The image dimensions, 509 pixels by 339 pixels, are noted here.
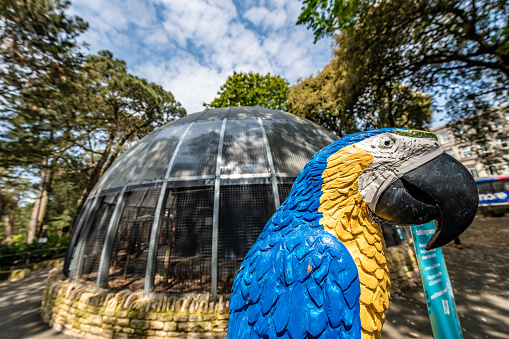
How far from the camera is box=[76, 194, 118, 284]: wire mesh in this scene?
14.7ft

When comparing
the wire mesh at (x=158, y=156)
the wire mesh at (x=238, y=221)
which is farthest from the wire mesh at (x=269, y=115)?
the wire mesh at (x=238, y=221)

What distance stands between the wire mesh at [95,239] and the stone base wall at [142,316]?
0.51m

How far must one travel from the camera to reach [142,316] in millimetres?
3543

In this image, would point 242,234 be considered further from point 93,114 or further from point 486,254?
point 93,114

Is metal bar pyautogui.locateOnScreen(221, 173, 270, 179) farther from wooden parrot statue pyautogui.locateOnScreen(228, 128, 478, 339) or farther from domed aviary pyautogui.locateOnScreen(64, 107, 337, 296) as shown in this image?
wooden parrot statue pyautogui.locateOnScreen(228, 128, 478, 339)

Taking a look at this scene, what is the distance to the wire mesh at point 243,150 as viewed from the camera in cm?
449

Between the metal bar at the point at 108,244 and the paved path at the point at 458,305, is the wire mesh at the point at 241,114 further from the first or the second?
the paved path at the point at 458,305

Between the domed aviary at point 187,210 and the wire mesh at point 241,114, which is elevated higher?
the wire mesh at point 241,114

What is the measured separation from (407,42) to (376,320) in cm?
979

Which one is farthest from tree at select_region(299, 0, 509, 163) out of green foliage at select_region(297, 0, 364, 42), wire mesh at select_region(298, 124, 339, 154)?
wire mesh at select_region(298, 124, 339, 154)

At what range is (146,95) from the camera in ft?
44.2

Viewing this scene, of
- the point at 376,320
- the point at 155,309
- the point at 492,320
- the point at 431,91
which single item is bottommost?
the point at 492,320

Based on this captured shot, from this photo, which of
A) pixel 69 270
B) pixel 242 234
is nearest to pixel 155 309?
pixel 242 234

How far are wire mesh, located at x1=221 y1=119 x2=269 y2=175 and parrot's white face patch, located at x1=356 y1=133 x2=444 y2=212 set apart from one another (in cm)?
306
